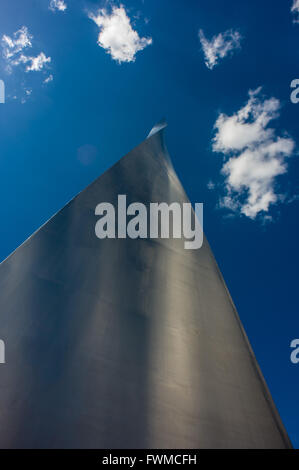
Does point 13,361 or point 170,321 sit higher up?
point 170,321

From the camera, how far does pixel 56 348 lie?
13.2 feet

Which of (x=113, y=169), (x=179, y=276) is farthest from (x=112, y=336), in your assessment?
(x=113, y=169)

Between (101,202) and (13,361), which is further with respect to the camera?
(101,202)

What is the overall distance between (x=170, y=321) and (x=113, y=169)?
4.86 metres

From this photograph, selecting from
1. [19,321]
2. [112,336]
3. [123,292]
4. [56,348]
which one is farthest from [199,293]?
[19,321]

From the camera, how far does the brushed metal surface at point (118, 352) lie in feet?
11.5

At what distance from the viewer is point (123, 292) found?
17.1 ft

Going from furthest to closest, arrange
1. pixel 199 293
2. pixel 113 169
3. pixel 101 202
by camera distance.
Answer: pixel 113 169
pixel 101 202
pixel 199 293

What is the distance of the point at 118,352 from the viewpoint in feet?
14.0

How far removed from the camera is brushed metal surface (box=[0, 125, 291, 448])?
11.5 ft
